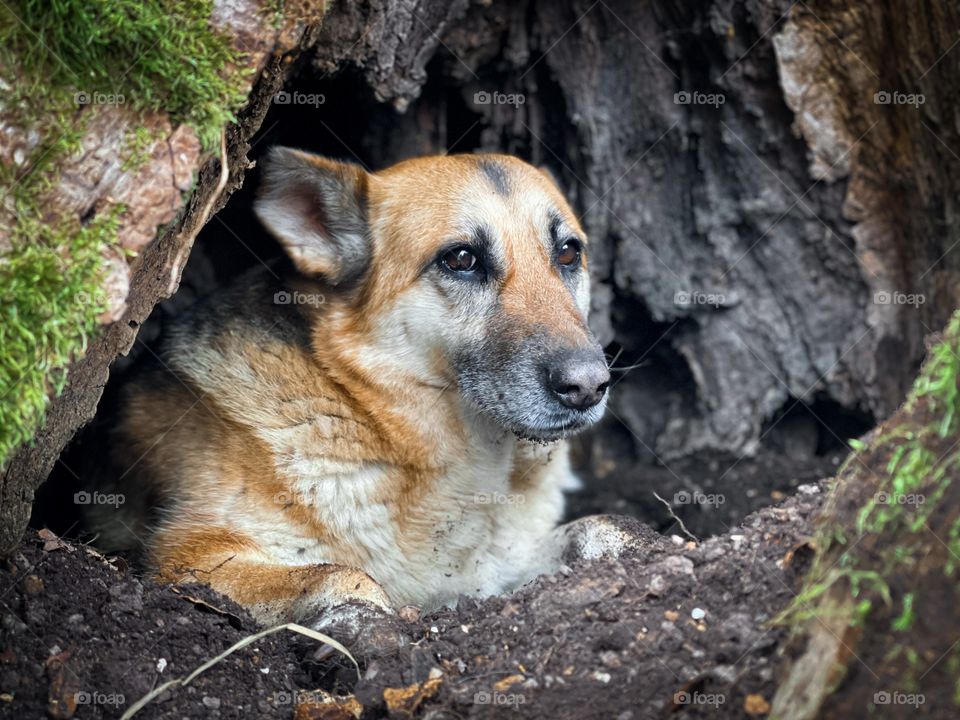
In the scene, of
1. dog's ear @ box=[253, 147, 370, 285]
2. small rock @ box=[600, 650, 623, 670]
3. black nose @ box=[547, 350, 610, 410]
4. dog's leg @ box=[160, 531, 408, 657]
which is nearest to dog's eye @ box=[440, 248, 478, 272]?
dog's ear @ box=[253, 147, 370, 285]

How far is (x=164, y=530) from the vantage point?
3990 mm

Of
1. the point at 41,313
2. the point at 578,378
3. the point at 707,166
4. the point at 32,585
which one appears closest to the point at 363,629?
the point at 32,585

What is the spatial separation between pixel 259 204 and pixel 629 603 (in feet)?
8.34

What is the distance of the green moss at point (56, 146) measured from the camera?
108 inches

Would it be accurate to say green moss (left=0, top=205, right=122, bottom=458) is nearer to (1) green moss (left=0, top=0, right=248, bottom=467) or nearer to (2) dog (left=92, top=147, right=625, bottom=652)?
(1) green moss (left=0, top=0, right=248, bottom=467)

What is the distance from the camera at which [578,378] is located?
3.66 meters

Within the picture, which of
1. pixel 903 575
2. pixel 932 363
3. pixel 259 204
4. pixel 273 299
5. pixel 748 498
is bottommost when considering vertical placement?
pixel 748 498

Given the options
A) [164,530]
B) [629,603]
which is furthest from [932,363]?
[164,530]

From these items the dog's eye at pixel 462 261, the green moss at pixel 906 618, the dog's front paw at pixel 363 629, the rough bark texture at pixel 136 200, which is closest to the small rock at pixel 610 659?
the dog's front paw at pixel 363 629

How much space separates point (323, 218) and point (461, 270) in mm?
786

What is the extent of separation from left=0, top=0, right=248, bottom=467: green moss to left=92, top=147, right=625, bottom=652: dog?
1186mm

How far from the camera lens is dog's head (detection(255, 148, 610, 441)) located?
3.81 metres

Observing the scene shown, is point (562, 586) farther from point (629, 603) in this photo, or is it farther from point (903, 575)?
point (903, 575)

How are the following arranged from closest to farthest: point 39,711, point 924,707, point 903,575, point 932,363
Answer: point 924,707 < point 903,575 < point 932,363 < point 39,711
